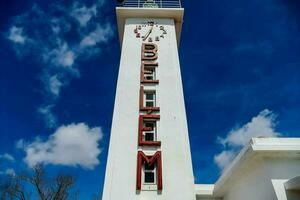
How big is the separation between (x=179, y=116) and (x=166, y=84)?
9.77 ft

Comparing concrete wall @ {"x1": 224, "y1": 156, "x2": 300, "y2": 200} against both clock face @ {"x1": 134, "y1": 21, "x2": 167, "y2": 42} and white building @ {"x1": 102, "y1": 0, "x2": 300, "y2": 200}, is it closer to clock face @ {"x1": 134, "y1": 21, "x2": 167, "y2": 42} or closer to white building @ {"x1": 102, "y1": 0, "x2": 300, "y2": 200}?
white building @ {"x1": 102, "y1": 0, "x2": 300, "y2": 200}

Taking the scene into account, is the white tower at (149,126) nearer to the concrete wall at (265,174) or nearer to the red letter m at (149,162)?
the red letter m at (149,162)

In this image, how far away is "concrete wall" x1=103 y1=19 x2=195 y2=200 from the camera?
1319 cm

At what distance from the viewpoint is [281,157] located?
35.2 ft

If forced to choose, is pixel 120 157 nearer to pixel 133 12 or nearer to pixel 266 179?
pixel 266 179

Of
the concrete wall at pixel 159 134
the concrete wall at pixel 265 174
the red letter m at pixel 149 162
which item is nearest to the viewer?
the concrete wall at pixel 265 174

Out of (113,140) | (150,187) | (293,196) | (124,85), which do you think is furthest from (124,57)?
(293,196)

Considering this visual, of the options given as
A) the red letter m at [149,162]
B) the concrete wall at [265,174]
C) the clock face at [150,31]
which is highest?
the clock face at [150,31]

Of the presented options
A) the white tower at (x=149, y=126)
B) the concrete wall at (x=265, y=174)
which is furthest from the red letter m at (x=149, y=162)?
the concrete wall at (x=265, y=174)

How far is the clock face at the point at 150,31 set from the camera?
21703mm

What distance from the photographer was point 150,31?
22.4 meters

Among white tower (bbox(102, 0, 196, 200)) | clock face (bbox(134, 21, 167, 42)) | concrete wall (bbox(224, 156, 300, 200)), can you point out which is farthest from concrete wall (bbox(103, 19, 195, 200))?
concrete wall (bbox(224, 156, 300, 200))

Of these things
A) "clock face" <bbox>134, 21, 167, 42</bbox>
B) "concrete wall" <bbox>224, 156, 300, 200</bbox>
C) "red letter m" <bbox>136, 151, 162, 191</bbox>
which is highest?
"clock face" <bbox>134, 21, 167, 42</bbox>

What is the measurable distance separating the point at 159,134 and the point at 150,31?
10625 millimetres
